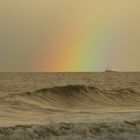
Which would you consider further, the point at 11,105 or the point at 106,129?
the point at 11,105

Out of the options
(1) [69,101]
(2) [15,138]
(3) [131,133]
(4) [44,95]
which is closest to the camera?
(2) [15,138]

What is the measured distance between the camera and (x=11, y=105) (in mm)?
28047

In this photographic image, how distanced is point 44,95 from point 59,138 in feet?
74.7

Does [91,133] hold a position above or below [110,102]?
below

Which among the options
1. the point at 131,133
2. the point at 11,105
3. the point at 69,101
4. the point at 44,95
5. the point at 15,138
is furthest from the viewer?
the point at 44,95

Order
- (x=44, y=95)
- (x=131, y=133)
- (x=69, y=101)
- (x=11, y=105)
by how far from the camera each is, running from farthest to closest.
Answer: (x=44, y=95) < (x=69, y=101) < (x=11, y=105) < (x=131, y=133)

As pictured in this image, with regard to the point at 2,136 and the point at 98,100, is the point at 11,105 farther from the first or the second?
the point at 2,136

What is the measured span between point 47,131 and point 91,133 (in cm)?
126

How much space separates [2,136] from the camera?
1327 cm

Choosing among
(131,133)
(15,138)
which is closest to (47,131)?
(15,138)

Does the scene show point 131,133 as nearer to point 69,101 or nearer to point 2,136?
point 2,136

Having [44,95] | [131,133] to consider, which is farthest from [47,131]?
[44,95]

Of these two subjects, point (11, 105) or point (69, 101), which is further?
point (69, 101)

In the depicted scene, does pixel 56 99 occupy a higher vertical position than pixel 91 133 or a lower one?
higher
